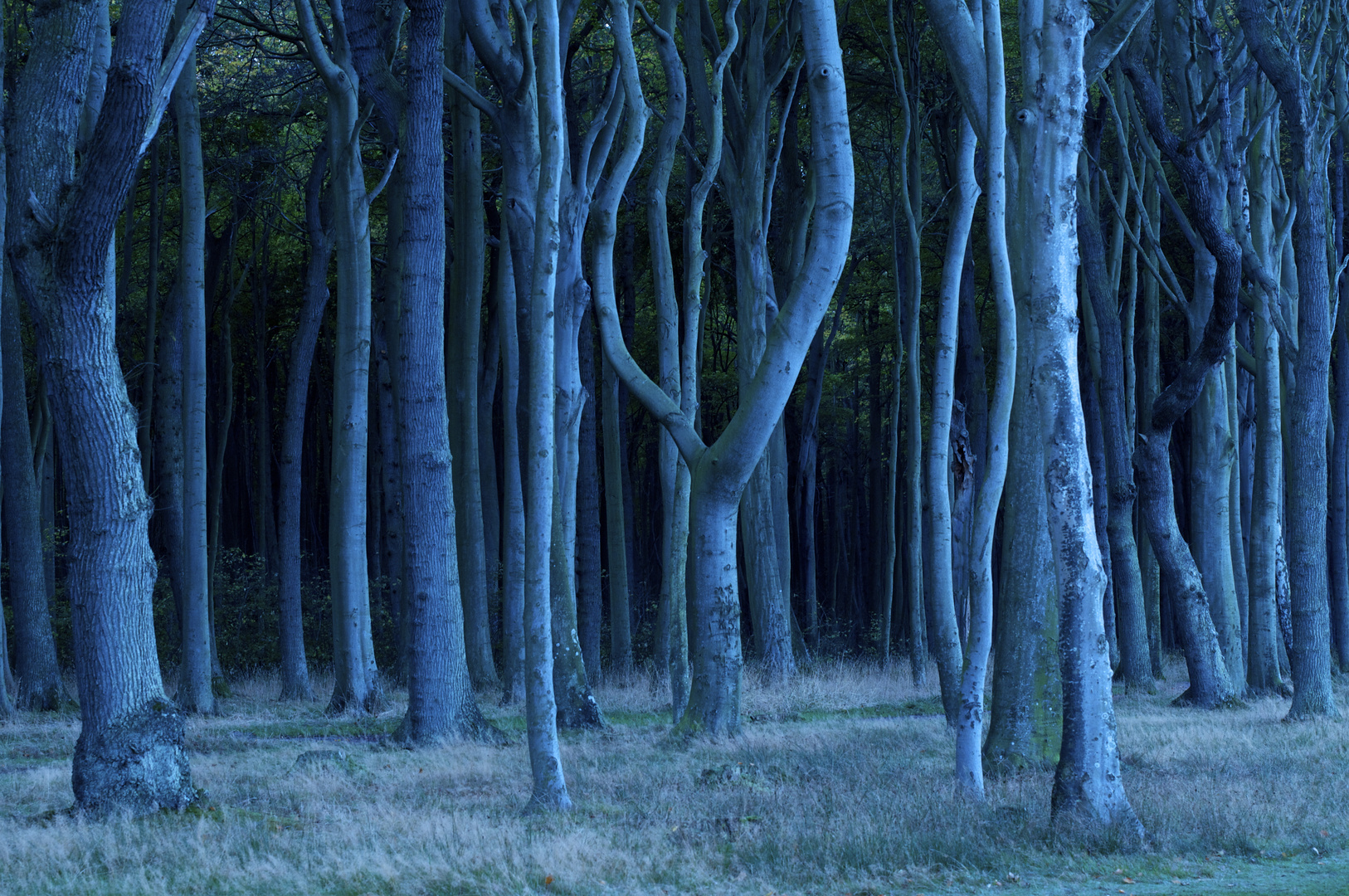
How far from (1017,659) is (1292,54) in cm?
811

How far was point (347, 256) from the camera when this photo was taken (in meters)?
13.5

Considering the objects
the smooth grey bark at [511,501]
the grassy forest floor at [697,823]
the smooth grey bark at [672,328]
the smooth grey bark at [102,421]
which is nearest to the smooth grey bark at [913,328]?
the smooth grey bark at [672,328]

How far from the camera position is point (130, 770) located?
7746mm

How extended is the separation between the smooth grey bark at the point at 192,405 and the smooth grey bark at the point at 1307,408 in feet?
38.6

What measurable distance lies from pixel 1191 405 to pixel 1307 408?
58.9 inches

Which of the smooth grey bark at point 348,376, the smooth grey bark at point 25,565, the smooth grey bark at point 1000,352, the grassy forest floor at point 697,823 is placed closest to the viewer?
the grassy forest floor at point 697,823

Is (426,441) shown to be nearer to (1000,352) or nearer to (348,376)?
(348,376)

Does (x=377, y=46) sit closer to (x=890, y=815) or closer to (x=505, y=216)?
(x=505, y=216)

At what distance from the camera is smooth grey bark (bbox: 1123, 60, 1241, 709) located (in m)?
12.6

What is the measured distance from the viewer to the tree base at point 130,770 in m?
7.67

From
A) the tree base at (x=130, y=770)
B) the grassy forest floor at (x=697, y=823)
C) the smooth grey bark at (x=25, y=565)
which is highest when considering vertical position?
the smooth grey bark at (x=25, y=565)

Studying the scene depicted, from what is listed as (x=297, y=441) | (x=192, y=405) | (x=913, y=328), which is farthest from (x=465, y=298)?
(x=913, y=328)

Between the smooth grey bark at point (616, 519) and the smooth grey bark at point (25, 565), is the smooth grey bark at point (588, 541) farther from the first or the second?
the smooth grey bark at point (25, 565)

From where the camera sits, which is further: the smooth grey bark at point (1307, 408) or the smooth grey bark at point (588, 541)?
the smooth grey bark at point (588, 541)
